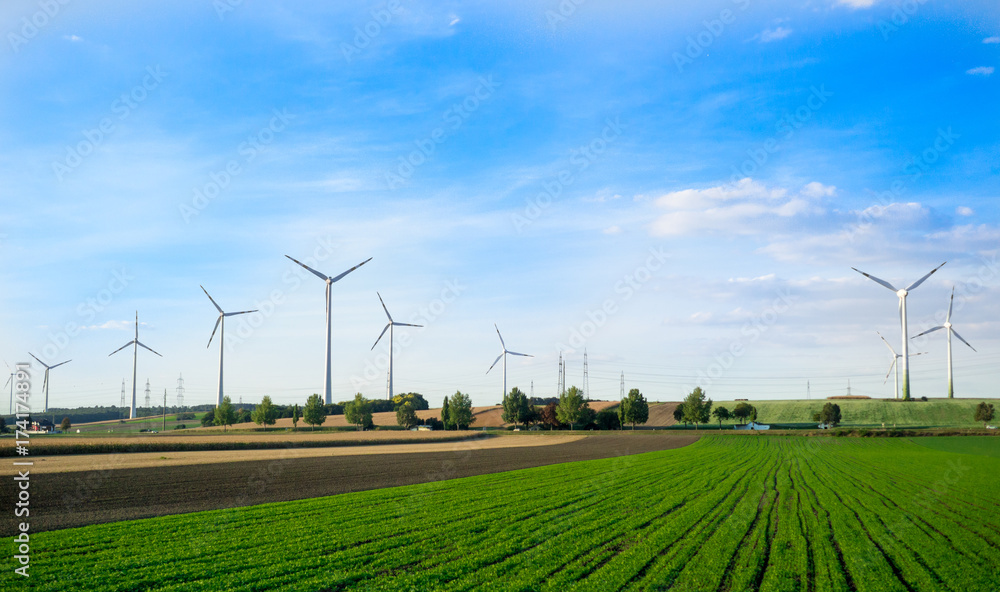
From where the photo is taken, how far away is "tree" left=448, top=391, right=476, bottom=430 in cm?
16975

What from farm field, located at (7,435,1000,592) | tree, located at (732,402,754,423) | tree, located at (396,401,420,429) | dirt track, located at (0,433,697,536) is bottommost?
tree, located at (396,401,420,429)

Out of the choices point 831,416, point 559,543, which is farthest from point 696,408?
point 559,543

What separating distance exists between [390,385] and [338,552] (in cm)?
15418

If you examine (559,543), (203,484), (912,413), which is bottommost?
(912,413)

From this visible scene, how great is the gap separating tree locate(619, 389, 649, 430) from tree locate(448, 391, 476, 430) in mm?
41121

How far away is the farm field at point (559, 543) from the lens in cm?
1619

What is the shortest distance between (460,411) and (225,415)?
6773 cm

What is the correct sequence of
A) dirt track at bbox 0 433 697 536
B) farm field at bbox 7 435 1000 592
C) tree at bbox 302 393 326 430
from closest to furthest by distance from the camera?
1. farm field at bbox 7 435 1000 592
2. dirt track at bbox 0 433 697 536
3. tree at bbox 302 393 326 430

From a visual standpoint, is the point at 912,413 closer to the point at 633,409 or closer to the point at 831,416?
the point at 831,416

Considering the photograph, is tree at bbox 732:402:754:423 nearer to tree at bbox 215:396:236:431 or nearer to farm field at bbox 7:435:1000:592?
tree at bbox 215:396:236:431

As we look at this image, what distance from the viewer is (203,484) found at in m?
38.8

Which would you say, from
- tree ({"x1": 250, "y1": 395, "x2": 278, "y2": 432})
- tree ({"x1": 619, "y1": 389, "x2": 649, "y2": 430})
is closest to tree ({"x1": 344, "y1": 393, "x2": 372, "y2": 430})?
tree ({"x1": 250, "y1": 395, "x2": 278, "y2": 432})

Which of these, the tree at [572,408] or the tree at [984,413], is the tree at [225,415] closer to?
the tree at [572,408]

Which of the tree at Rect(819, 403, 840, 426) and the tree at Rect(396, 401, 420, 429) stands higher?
the tree at Rect(819, 403, 840, 426)
